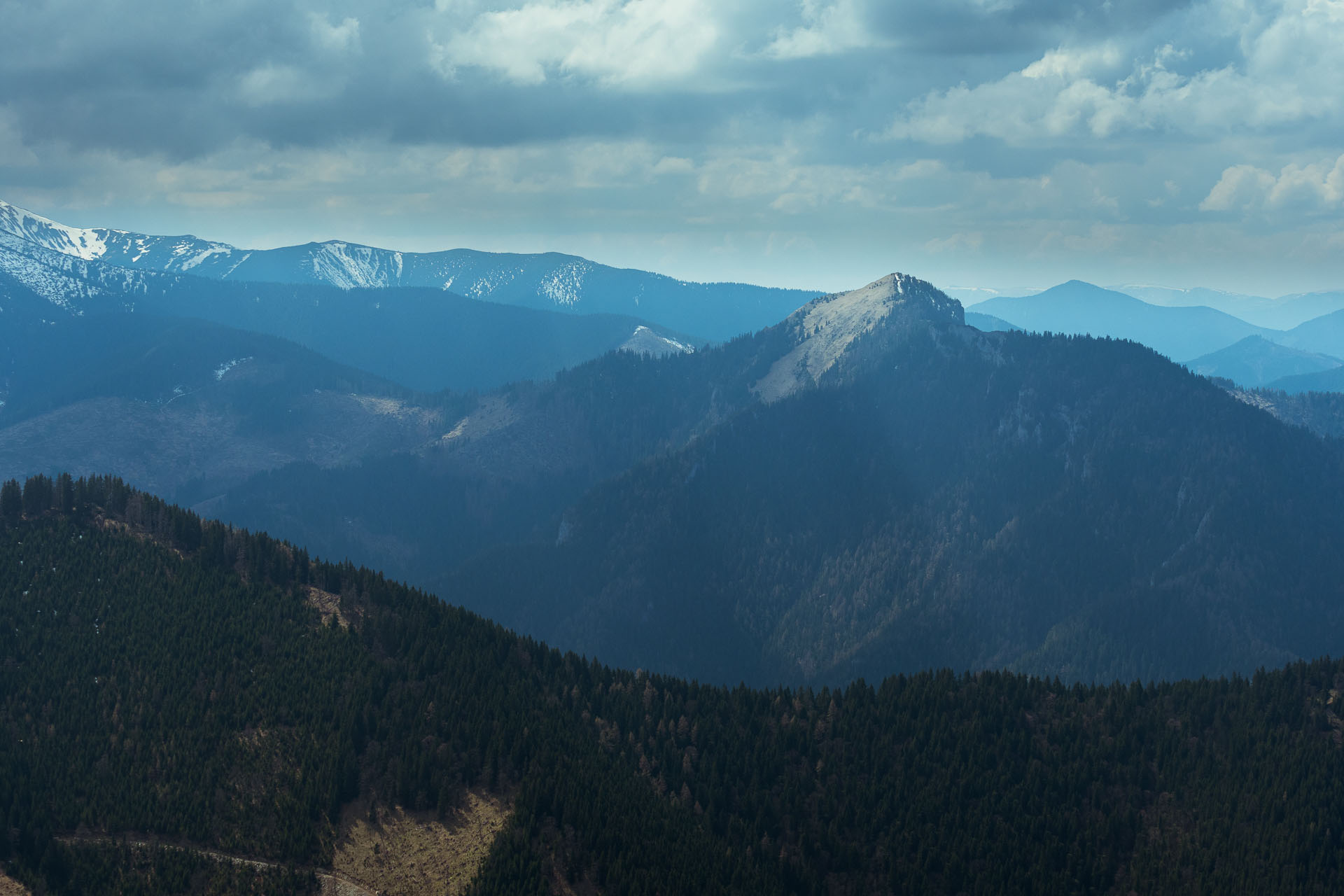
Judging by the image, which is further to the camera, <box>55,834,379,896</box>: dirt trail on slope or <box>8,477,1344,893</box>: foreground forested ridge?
<box>8,477,1344,893</box>: foreground forested ridge

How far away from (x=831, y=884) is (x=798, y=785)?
58.9 feet

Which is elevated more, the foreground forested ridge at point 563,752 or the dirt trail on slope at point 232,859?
the foreground forested ridge at point 563,752

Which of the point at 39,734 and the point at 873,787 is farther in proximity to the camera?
the point at 873,787

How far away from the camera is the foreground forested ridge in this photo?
146 meters

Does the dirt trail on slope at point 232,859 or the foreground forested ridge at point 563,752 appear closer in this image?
the dirt trail on slope at point 232,859

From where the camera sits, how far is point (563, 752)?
163 m

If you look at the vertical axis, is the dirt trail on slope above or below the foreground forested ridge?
below

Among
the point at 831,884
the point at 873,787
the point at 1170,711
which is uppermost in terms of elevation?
the point at 1170,711

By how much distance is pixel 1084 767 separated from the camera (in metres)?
172

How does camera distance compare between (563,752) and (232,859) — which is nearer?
(232,859)

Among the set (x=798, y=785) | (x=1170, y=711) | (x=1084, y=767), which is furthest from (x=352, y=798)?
(x=1170, y=711)

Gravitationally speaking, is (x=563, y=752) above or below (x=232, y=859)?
above

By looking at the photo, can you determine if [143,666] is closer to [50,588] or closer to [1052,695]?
[50,588]

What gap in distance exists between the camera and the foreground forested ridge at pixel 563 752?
146 m
